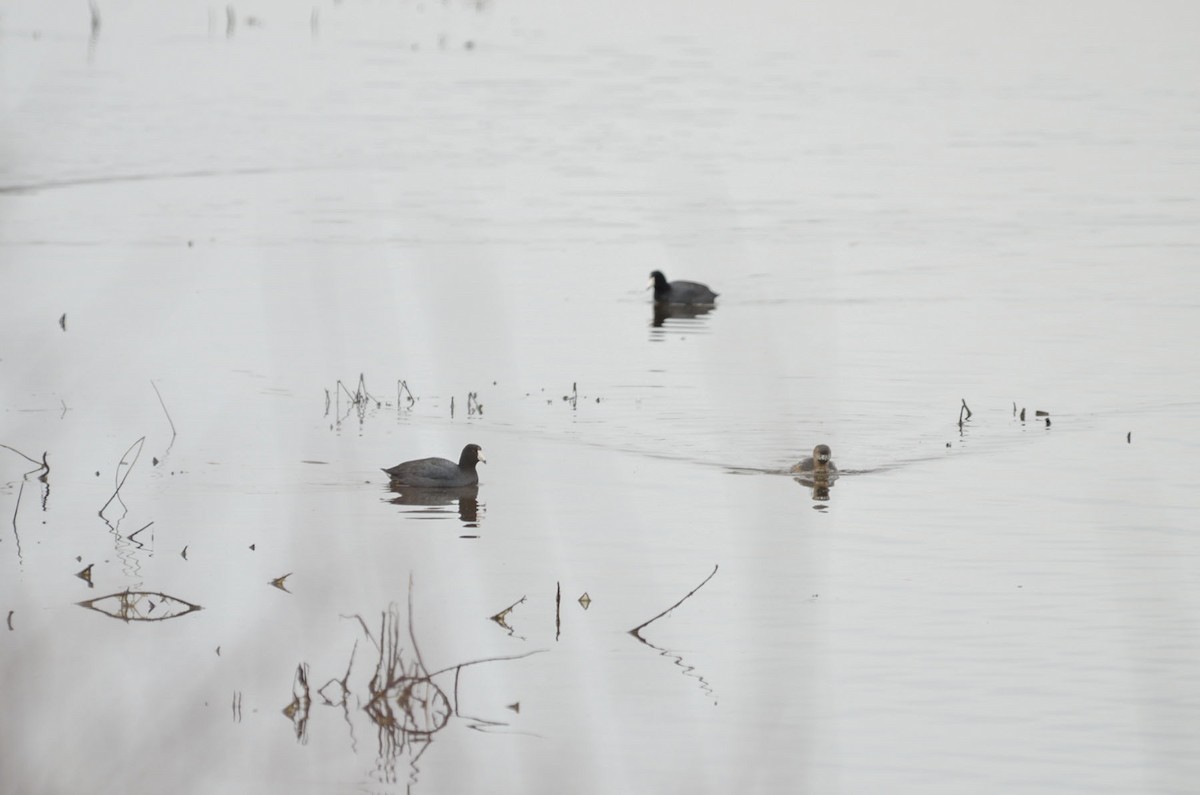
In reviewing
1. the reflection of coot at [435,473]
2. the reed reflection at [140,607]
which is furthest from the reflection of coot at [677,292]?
the reed reflection at [140,607]

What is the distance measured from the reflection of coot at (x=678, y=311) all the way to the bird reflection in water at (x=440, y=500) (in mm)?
9368

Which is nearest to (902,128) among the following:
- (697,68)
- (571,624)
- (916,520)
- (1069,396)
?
(697,68)

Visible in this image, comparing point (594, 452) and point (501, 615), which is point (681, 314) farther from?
point (501, 615)

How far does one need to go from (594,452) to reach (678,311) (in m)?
8.36

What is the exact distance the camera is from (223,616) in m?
11.7

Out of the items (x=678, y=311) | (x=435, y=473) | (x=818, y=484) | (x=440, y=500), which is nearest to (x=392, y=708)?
(x=440, y=500)

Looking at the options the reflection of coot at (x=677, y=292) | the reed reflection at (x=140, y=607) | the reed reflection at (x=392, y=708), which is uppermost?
the reflection of coot at (x=677, y=292)

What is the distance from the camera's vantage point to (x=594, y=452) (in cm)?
1689

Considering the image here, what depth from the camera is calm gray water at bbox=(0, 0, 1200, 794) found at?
9719 millimetres

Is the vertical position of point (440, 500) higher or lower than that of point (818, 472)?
lower

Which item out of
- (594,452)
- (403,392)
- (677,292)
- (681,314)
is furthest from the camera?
(677,292)

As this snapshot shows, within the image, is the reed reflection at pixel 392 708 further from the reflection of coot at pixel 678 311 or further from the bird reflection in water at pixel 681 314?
the reflection of coot at pixel 678 311

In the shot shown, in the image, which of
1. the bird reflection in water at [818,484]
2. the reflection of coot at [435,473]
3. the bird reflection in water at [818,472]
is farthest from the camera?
the bird reflection in water at [818,472]

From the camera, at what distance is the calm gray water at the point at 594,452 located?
31.9 ft
